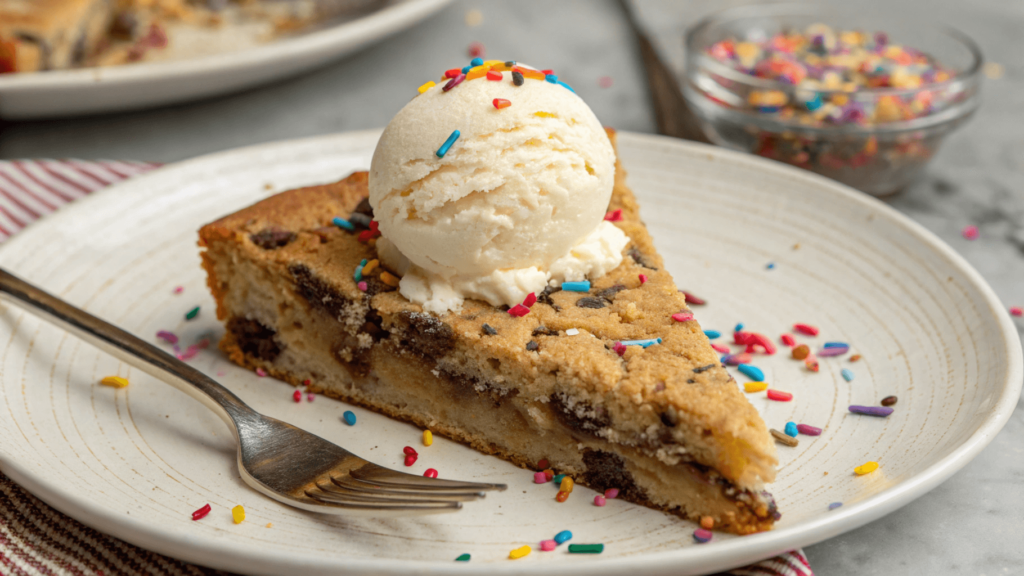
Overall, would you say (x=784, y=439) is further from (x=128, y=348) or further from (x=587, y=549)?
(x=128, y=348)

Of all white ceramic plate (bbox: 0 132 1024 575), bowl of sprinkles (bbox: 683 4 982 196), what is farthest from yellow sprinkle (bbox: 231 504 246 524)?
bowl of sprinkles (bbox: 683 4 982 196)

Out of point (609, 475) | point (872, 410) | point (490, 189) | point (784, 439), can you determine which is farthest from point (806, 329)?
point (490, 189)

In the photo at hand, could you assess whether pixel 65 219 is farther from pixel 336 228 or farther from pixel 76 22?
pixel 76 22

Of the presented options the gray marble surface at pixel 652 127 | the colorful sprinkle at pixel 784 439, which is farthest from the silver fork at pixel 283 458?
the gray marble surface at pixel 652 127

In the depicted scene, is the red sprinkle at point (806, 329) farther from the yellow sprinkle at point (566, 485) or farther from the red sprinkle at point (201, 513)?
the red sprinkle at point (201, 513)

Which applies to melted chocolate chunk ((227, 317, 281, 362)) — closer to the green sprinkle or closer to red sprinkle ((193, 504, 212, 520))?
red sprinkle ((193, 504, 212, 520))

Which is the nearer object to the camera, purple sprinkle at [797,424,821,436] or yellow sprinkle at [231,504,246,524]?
yellow sprinkle at [231,504,246,524]
